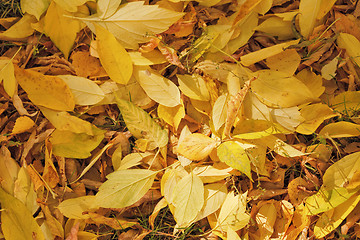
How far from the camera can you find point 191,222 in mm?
946

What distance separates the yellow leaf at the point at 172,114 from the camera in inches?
38.9

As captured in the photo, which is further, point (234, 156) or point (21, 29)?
point (21, 29)

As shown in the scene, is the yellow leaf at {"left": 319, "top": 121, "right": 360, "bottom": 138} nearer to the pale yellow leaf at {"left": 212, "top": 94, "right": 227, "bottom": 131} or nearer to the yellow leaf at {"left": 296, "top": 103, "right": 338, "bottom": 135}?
the yellow leaf at {"left": 296, "top": 103, "right": 338, "bottom": 135}

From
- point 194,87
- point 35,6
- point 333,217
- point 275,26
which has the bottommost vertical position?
point 333,217

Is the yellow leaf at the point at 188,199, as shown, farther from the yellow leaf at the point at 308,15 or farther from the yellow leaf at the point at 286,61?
the yellow leaf at the point at 308,15

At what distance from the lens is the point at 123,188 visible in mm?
943

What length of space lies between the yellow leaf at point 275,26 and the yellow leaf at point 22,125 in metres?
0.64

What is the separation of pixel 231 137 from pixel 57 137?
17.5 inches

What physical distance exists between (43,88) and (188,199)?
0.46 meters

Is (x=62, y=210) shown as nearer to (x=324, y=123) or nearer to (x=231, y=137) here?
(x=231, y=137)

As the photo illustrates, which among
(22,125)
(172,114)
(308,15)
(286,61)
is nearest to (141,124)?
(172,114)

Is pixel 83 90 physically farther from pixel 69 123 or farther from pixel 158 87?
pixel 158 87

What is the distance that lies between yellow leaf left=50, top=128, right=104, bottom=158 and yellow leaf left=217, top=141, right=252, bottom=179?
0.31 metres

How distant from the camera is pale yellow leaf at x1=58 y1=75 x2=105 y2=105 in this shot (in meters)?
0.99
